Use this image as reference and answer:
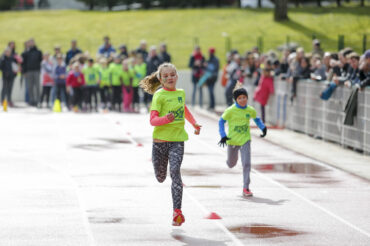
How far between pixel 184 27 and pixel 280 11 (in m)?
5.88

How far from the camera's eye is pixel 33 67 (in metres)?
34.5

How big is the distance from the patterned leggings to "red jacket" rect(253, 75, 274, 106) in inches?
600

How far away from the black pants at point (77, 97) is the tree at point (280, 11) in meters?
30.6

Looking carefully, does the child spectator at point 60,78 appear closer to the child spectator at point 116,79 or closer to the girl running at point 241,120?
the child spectator at point 116,79

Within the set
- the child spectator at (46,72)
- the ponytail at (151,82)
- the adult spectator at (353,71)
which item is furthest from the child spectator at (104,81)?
the ponytail at (151,82)

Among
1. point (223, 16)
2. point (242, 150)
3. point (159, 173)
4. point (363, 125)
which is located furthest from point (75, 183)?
point (223, 16)

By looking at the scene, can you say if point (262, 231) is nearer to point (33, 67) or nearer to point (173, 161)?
point (173, 161)

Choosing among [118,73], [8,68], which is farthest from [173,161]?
[8,68]

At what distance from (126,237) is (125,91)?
72.2ft

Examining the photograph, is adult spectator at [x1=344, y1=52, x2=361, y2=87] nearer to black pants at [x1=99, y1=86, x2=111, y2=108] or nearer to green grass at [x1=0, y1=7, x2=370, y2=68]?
black pants at [x1=99, y1=86, x2=111, y2=108]

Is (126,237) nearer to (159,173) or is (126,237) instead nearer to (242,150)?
(159,173)

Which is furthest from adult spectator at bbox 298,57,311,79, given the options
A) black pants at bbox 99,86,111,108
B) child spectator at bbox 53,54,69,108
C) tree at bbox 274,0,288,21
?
tree at bbox 274,0,288,21

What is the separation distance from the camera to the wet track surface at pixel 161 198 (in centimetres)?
1039

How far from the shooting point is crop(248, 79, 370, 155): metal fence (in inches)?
744
